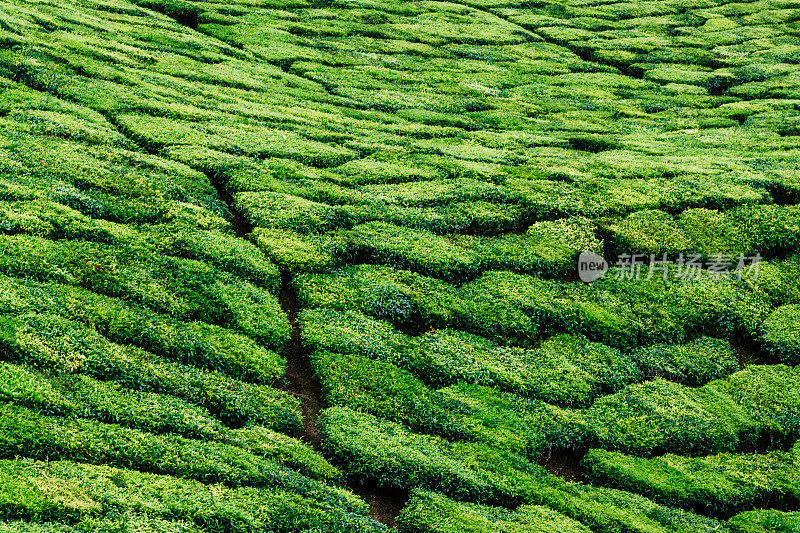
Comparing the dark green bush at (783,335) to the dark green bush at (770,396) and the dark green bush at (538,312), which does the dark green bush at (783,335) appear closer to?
the dark green bush at (770,396)

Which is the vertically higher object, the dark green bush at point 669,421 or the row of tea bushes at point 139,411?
the row of tea bushes at point 139,411

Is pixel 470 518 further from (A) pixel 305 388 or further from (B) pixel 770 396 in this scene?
(B) pixel 770 396

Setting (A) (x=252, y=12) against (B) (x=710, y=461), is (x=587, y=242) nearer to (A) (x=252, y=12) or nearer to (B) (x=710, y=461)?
(B) (x=710, y=461)

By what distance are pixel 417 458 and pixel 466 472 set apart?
0.83 metres

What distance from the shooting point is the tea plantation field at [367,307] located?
9.89 metres

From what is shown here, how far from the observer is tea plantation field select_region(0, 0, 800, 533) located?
9891mm

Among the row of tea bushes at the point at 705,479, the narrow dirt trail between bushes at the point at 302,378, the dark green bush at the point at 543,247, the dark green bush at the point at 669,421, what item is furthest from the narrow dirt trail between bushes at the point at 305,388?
the dark green bush at the point at 543,247

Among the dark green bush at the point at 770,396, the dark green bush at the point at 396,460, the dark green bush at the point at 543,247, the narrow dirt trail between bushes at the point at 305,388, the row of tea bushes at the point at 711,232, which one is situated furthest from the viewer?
the row of tea bushes at the point at 711,232

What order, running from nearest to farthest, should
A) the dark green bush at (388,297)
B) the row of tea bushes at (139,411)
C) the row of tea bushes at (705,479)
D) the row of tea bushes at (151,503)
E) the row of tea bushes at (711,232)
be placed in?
the row of tea bushes at (151,503) < the row of tea bushes at (139,411) < the row of tea bushes at (705,479) < the dark green bush at (388,297) < the row of tea bushes at (711,232)

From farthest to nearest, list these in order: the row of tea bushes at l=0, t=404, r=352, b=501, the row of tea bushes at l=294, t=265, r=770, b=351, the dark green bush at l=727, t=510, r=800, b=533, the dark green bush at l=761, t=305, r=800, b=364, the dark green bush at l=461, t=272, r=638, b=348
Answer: the dark green bush at l=761, t=305, r=800, b=364, the dark green bush at l=461, t=272, r=638, b=348, the row of tea bushes at l=294, t=265, r=770, b=351, the dark green bush at l=727, t=510, r=800, b=533, the row of tea bushes at l=0, t=404, r=352, b=501

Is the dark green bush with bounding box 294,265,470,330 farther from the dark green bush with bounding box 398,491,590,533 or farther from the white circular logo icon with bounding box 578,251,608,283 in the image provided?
the dark green bush with bounding box 398,491,590,533

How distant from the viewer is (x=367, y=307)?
14.3m

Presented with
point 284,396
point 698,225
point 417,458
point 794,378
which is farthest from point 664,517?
point 698,225

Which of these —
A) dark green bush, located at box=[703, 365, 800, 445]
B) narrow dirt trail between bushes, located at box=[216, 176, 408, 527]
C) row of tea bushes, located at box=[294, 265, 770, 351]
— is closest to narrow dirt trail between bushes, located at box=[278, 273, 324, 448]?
narrow dirt trail between bushes, located at box=[216, 176, 408, 527]
